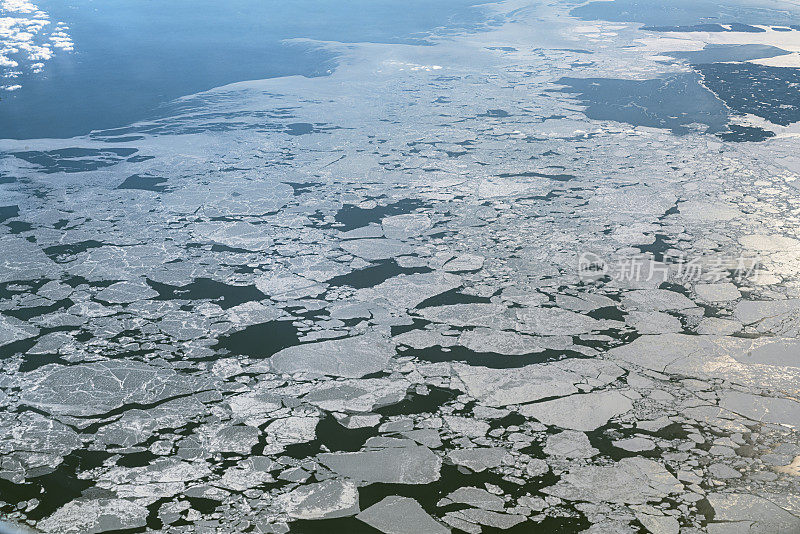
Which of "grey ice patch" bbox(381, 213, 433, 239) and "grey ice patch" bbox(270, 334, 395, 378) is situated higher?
"grey ice patch" bbox(381, 213, 433, 239)

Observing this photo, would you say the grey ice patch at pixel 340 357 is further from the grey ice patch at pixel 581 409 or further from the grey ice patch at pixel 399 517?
the grey ice patch at pixel 399 517

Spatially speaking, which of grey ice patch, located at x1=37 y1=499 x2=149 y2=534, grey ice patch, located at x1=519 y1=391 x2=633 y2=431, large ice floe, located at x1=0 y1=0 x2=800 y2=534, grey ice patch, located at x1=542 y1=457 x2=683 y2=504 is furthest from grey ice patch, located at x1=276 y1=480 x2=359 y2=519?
grey ice patch, located at x1=519 y1=391 x2=633 y2=431

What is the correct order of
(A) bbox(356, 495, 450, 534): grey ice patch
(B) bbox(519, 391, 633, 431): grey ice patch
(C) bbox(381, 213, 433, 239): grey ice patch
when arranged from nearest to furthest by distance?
(A) bbox(356, 495, 450, 534): grey ice patch < (B) bbox(519, 391, 633, 431): grey ice patch < (C) bbox(381, 213, 433, 239): grey ice patch

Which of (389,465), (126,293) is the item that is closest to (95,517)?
(389,465)

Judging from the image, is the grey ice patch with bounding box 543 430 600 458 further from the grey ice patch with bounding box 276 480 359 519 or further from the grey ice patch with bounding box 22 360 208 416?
the grey ice patch with bounding box 22 360 208 416

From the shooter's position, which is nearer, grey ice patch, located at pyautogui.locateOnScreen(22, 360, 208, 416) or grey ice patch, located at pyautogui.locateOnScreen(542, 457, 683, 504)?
grey ice patch, located at pyautogui.locateOnScreen(542, 457, 683, 504)

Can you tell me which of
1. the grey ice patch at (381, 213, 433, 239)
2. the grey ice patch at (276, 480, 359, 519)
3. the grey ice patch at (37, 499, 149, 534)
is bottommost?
the grey ice patch at (37, 499, 149, 534)

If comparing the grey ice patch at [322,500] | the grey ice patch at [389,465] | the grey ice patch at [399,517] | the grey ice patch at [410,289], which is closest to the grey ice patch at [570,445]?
the grey ice patch at [389,465]

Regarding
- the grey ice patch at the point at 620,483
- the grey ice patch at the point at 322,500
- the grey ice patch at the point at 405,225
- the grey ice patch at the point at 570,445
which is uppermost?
the grey ice patch at the point at 405,225
